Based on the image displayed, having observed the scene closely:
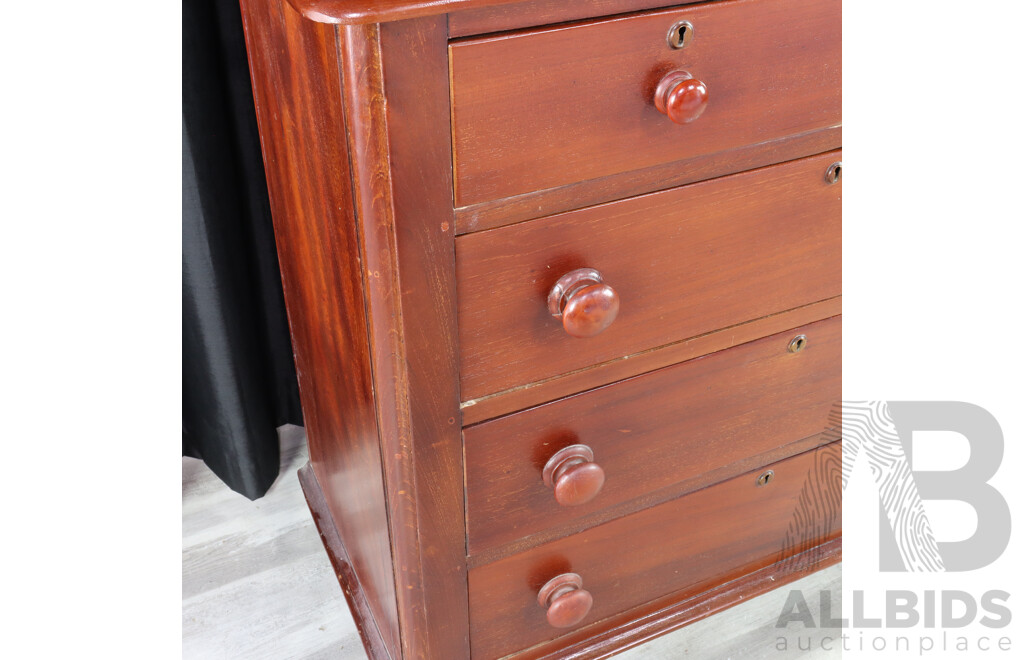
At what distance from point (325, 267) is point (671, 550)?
568mm

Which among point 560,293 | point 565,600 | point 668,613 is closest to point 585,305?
point 560,293

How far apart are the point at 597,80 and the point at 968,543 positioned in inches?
29.4

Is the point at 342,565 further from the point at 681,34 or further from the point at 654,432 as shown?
the point at 681,34

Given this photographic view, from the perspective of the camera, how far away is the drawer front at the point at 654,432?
960 millimetres

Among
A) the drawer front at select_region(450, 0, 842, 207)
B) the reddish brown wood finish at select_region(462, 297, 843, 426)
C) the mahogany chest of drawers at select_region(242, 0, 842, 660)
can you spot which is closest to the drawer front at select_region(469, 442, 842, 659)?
the mahogany chest of drawers at select_region(242, 0, 842, 660)

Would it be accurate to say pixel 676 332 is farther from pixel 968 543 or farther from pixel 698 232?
pixel 968 543

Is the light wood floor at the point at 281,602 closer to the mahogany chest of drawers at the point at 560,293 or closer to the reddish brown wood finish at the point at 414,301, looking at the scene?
the mahogany chest of drawers at the point at 560,293

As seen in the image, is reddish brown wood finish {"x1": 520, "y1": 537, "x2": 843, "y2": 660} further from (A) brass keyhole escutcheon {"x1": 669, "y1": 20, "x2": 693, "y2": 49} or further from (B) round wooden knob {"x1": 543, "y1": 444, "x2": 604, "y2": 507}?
(A) brass keyhole escutcheon {"x1": 669, "y1": 20, "x2": 693, "y2": 49}

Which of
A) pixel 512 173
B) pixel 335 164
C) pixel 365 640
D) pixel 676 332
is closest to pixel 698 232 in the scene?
pixel 676 332

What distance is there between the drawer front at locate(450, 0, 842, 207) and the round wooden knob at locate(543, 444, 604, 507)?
12.1 inches

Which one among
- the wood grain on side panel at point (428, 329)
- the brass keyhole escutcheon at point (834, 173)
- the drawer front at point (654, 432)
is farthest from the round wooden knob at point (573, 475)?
the brass keyhole escutcheon at point (834, 173)

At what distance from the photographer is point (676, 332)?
3.22ft

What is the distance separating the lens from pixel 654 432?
104 centimetres

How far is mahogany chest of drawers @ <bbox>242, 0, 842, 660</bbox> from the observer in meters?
0.77
